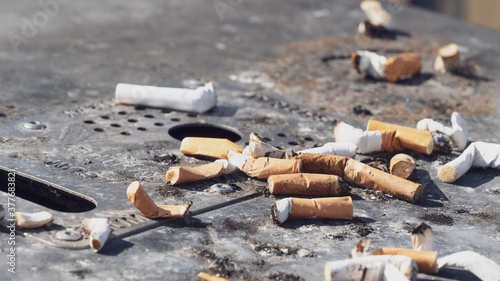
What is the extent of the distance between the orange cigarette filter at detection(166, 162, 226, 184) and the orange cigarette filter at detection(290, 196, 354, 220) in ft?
1.63

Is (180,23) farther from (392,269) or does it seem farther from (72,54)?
(392,269)

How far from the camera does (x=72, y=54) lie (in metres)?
5.29

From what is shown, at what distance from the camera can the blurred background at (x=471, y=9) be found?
12.7 metres

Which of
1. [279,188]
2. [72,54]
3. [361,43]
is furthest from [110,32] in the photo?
[279,188]

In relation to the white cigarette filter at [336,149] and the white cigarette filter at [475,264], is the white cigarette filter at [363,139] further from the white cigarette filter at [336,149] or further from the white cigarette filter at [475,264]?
the white cigarette filter at [475,264]

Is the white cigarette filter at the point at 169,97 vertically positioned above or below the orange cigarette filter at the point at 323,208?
above

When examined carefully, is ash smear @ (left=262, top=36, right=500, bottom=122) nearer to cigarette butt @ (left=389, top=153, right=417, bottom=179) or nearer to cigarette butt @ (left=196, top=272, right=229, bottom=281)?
cigarette butt @ (left=389, top=153, right=417, bottom=179)

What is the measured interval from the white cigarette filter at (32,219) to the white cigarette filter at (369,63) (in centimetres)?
292

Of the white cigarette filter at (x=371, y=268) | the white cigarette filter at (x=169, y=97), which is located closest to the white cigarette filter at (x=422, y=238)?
the white cigarette filter at (x=371, y=268)

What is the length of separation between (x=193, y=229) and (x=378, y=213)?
86cm

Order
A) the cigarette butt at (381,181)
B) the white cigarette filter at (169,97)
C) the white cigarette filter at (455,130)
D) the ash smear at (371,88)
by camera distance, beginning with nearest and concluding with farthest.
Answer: the cigarette butt at (381,181), the white cigarette filter at (455,130), the white cigarette filter at (169,97), the ash smear at (371,88)

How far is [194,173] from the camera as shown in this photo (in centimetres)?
324

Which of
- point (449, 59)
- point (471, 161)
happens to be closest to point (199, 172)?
point (471, 161)

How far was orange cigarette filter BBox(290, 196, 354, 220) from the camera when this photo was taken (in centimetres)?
296
